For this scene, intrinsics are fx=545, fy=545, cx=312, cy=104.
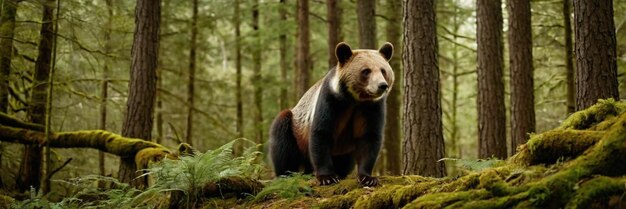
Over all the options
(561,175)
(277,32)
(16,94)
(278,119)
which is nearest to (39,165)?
(16,94)

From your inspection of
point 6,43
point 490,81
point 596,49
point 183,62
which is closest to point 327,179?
point 596,49

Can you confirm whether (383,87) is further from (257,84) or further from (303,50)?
(257,84)

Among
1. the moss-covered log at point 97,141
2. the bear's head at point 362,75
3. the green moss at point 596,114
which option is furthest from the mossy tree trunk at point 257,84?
the green moss at point 596,114

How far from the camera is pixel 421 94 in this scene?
354 inches

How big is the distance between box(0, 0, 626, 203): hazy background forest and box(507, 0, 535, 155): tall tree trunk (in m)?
2.02

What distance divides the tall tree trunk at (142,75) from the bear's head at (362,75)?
5664 mm

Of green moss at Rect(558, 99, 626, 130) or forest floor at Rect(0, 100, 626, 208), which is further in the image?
green moss at Rect(558, 99, 626, 130)

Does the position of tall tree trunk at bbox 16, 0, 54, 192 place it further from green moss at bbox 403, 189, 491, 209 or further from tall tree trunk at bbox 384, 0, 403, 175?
green moss at bbox 403, 189, 491, 209

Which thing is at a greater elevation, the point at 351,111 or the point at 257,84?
the point at 257,84

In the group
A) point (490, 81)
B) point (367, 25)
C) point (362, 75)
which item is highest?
point (367, 25)

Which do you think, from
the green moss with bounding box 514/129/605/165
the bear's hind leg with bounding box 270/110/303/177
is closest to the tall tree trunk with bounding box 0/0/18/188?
the bear's hind leg with bounding box 270/110/303/177

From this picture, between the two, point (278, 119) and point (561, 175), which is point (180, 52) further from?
point (561, 175)

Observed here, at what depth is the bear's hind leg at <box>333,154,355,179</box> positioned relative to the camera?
7.84 m

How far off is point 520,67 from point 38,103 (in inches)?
446
